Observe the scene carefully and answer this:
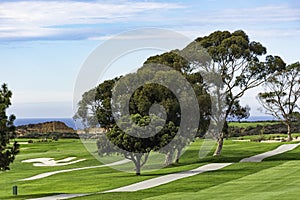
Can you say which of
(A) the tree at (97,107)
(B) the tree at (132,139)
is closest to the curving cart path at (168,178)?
(B) the tree at (132,139)

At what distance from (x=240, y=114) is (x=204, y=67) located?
5.39 m

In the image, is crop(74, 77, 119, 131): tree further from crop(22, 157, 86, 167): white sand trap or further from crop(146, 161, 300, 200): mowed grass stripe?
crop(146, 161, 300, 200): mowed grass stripe

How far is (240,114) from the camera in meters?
56.4

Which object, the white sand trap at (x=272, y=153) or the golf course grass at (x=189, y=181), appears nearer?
the golf course grass at (x=189, y=181)

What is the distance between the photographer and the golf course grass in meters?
30.9

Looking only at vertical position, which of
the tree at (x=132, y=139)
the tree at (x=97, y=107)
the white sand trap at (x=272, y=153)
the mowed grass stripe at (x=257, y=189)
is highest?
the tree at (x=97, y=107)

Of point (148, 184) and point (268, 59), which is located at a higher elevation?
point (268, 59)

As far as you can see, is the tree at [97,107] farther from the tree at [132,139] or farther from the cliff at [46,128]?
the cliff at [46,128]

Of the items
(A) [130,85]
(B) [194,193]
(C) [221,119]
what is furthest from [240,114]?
(B) [194,193]

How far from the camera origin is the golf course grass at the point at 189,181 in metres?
30.9

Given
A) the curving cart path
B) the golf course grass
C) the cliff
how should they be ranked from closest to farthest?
the golf course grass
the curving cart path
the cliff

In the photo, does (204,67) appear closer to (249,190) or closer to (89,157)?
(89,157)

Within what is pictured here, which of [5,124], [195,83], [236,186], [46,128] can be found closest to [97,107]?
[195,83]

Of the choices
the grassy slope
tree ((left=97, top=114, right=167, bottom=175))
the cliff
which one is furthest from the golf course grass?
the cliff
